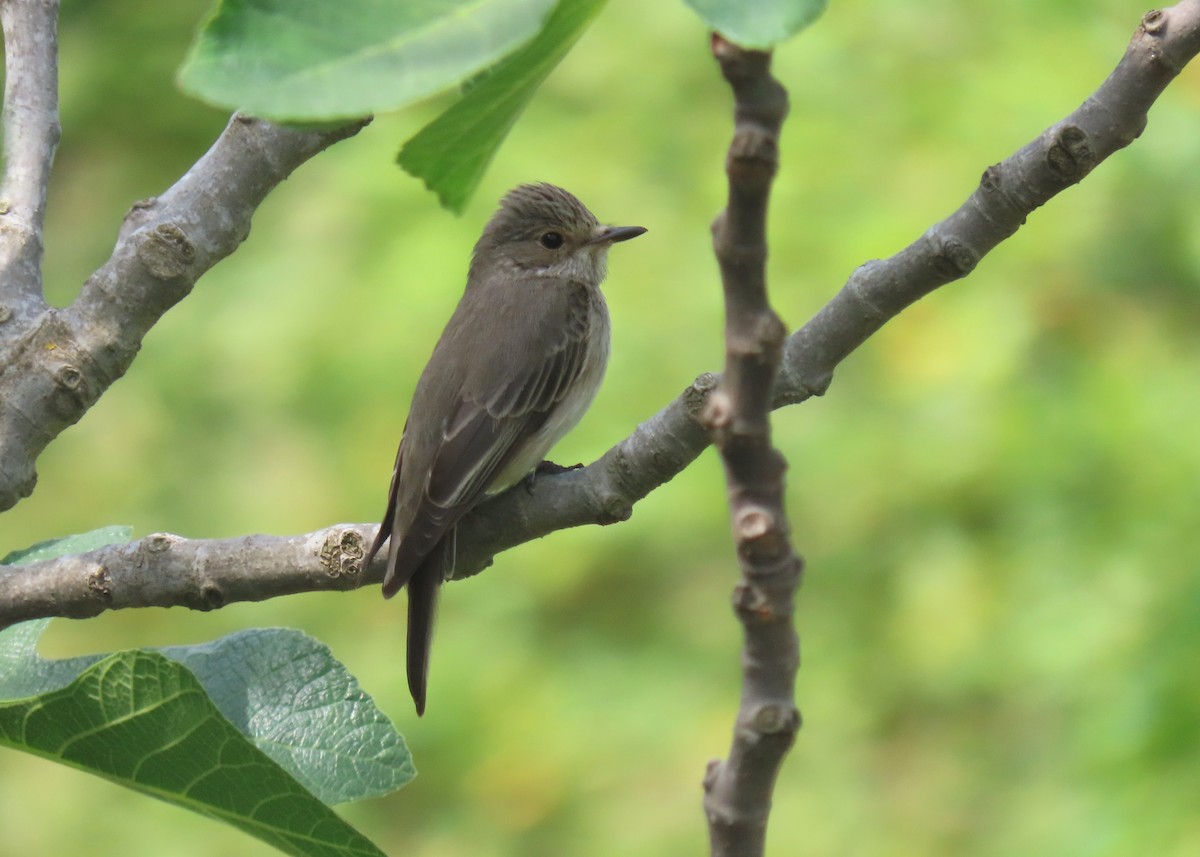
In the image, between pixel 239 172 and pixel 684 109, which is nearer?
pixel 239 172

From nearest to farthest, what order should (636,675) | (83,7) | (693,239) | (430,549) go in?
(430,549) → (636,675) → (693,239) → (83,7)

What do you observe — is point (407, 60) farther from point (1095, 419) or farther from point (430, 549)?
point (1095, 419)

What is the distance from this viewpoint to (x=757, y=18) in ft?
3.23

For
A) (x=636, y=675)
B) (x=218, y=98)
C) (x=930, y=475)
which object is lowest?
(x=218, y=98)

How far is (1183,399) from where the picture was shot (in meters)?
5.66

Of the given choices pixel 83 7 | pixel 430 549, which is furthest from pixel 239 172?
pixel 83 7

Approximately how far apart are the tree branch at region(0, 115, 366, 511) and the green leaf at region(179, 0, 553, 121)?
1.51 metres

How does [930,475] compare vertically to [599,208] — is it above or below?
below

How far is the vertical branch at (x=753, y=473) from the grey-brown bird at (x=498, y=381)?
158 centimetres

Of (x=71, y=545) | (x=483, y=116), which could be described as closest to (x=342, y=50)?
(x=483, y=116)

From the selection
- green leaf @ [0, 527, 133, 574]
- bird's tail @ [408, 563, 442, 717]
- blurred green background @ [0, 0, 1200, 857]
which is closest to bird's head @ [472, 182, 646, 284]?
blurred green background @ [0, 0, 1200, 857]

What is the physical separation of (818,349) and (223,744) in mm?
1132

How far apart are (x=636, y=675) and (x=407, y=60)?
198 inches

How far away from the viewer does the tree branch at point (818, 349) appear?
209cm
